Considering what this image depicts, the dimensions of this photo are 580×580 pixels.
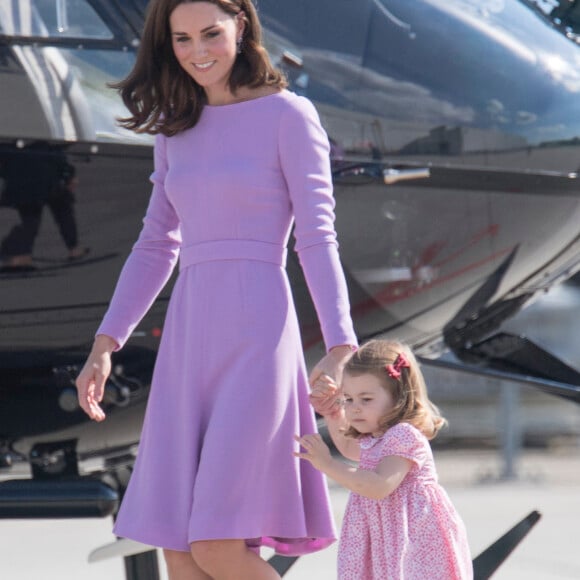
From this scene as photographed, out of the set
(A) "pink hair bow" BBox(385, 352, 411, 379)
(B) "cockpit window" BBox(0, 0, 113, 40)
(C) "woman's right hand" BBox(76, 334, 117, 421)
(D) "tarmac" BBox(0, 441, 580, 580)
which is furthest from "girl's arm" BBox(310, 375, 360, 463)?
(D) "tarmac" BBox(0, 441, 580, 580)

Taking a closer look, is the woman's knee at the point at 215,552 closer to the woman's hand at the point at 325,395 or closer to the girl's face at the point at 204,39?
the woman's hand at the point at 325,395

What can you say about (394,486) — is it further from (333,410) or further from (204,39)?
(204,39)

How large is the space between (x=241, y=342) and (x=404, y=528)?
0.44 meters

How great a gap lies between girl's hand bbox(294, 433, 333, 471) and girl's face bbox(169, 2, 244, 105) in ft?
2.22

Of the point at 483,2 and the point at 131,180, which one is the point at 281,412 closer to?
the point at 131,180

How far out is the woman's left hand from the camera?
94.7 inches

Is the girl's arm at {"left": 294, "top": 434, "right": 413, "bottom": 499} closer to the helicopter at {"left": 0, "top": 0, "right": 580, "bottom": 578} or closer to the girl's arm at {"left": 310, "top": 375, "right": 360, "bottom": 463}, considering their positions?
the girl's arm at {"left": 310, "top": 375, "right": 360, "bottom": 463}

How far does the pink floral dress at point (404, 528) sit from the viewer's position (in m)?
2.51

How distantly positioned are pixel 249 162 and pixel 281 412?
0.44 metres

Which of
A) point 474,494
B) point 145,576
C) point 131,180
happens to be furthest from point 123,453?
point 474,494

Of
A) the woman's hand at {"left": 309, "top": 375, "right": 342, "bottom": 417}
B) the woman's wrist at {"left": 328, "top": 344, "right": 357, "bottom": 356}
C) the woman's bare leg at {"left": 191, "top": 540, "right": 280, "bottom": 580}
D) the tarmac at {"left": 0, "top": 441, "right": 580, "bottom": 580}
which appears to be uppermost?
the woman's wrist at {"left": 328, "top": 344, "right": 357, "bottom": 356}

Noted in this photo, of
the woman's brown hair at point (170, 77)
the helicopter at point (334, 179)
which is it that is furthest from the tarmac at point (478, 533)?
the woman's brown hair at point (170, 77)

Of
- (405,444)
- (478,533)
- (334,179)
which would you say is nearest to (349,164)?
(334,179)

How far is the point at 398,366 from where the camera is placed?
2.53 metres
